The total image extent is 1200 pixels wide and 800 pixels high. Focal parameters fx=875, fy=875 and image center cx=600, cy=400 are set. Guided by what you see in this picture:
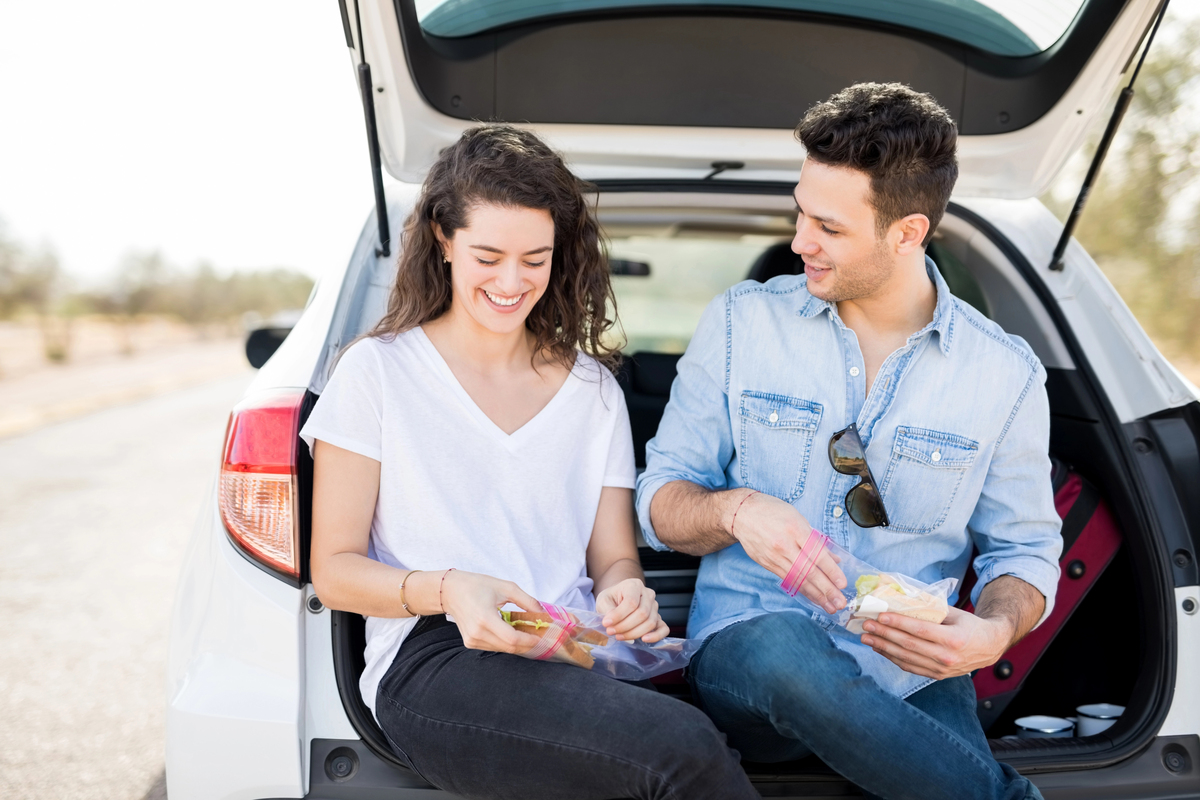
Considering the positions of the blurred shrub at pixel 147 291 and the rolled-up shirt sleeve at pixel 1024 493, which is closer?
the rolled-up shirt sleeve at pixel 1024 493

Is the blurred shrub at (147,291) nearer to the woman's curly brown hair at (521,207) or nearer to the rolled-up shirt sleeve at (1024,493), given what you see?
the woman's curly brown hair at (521,207)

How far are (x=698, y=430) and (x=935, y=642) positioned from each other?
22.1 inches

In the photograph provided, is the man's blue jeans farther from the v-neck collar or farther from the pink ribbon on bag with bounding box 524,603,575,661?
the v-neck collar

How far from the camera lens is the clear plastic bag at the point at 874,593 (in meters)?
1.38

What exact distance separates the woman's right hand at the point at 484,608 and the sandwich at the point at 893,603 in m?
0.52

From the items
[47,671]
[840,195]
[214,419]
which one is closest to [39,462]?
[214,419]

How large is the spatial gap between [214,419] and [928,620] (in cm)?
961

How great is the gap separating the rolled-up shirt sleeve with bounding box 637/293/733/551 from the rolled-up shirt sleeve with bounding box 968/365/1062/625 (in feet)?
1.68

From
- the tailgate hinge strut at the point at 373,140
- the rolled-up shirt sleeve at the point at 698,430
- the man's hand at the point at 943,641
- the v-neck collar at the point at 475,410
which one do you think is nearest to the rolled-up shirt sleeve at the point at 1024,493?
the man's hand at the point at 943,641

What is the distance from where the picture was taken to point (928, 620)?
139cm

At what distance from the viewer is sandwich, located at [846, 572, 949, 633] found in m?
1.38

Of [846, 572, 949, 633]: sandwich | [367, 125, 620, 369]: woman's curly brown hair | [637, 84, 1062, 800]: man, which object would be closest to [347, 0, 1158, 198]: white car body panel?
[367, 125, 620, 369]: woman's curly brown hair

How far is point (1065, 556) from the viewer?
5.99ft

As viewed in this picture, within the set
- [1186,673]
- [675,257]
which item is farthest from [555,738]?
[675,257]
